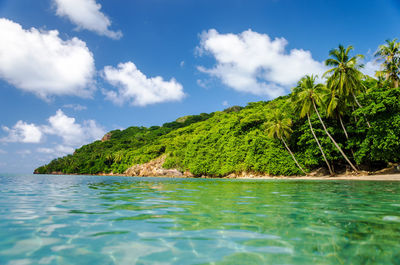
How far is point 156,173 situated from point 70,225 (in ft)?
229

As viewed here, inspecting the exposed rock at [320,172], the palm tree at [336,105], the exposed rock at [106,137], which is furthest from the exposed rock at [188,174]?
the exposed rock at [106,137]

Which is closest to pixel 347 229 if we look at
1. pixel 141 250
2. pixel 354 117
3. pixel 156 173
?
pixel 141 250

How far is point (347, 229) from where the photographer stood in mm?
4586

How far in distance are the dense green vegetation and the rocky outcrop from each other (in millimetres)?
2034

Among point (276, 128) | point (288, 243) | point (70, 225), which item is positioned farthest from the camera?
point (276, 128)

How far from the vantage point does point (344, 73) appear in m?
29.9

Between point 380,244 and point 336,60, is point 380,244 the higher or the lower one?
the lower one

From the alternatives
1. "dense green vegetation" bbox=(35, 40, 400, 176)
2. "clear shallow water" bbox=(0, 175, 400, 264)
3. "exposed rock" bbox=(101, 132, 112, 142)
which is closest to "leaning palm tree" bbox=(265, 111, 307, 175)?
"dense green vegetation" bbox=(35, 40, 400, 176)

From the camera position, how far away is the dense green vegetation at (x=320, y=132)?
28.6 meters

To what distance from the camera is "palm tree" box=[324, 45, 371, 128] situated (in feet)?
98.1

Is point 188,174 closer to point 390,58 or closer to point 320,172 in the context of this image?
point 320,172

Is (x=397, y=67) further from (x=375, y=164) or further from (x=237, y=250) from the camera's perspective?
(x=237, y=250)

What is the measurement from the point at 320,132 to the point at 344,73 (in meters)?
10.4

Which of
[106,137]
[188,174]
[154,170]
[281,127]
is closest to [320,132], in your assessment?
[281,127]
